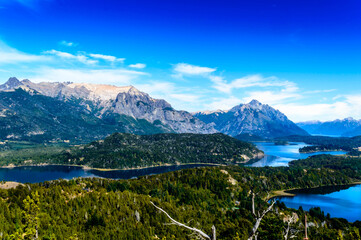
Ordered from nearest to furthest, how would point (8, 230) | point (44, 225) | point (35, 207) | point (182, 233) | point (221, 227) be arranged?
point (35, 207) → point (8, 230) → point (44, 225) → point (182, 233) → point (221, 227)

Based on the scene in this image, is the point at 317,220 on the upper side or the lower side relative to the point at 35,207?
lower

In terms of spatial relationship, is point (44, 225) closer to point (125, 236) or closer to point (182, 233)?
point (125, 236)

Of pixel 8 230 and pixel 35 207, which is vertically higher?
pixel 35 207

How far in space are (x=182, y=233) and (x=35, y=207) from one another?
249 feet

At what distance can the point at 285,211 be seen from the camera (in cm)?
16788

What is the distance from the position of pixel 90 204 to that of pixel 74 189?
2765 centimetres

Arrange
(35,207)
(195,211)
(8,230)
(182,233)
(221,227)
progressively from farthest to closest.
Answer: (195,211) < (221,227) < (182,233) < (8,230) < (35,207)

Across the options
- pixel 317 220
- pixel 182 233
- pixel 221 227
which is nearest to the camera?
pixel 182 233

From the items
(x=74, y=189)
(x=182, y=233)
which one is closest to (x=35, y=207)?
(x=182, y=233)

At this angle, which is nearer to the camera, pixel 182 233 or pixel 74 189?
pixel 182 233

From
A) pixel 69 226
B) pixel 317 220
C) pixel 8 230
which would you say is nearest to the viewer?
pixel 8 230

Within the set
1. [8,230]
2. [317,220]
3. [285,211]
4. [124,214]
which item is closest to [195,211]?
[124,214]

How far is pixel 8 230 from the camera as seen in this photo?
4126 inches

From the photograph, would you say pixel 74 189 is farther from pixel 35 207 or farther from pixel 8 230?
pixel 35 207
